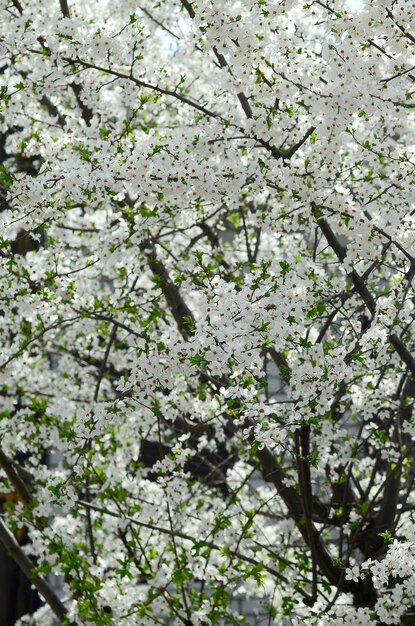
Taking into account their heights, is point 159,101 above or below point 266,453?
above

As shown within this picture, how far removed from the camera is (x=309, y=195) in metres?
5.17

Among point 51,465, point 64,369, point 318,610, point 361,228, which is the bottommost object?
point 318,610

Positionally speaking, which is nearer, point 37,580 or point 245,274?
point 245,274

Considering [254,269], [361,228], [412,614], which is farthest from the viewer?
[412,614]

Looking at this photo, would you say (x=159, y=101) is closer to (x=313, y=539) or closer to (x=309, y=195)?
(x=309, y=195)

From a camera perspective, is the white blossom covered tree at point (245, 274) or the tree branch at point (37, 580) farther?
the tree branch at point (37, 580)

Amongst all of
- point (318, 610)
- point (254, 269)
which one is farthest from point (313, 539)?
point (254, 269)

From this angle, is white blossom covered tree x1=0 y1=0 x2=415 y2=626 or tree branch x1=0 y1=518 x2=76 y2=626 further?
tree branch x1=0 y1=518 x2=76 y2=626

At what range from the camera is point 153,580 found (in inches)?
249

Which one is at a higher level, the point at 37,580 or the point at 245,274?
the point at 245,274

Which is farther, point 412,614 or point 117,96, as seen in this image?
point 117,96

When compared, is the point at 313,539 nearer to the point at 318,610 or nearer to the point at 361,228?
the point at 318,610

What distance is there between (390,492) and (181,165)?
111 inches

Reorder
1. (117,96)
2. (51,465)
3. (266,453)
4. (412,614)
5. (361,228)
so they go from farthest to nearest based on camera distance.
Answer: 1. (51,465)
2. (117,96)
3. (266,453)
4. (412,614)
5. (361,228)
